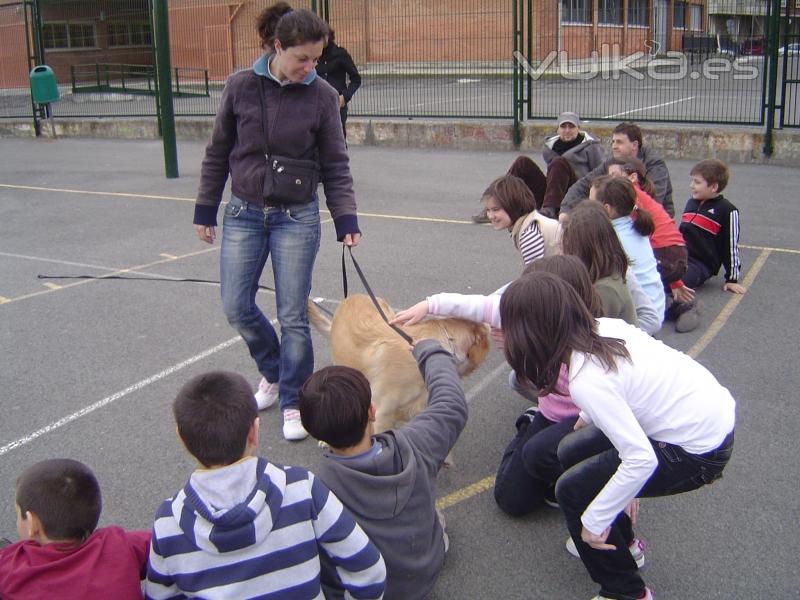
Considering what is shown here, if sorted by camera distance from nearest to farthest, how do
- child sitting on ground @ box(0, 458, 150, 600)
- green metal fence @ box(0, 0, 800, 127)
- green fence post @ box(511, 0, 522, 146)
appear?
child sitting on ground @ box(0, 458, 150, 600) → green fence post @ box(511, 0, 522, 146) → green metal fence @ box(0, 0, 800, 127)

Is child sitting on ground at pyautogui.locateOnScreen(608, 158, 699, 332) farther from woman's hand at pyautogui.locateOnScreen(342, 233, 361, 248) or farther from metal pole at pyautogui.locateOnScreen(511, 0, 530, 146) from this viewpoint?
metal pole at pyautogui.locateOnScreen(511, 0, 530, 146)

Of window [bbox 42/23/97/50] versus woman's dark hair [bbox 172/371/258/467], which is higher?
window [bbox 42/23/97/50]

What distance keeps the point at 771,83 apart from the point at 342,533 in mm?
11329

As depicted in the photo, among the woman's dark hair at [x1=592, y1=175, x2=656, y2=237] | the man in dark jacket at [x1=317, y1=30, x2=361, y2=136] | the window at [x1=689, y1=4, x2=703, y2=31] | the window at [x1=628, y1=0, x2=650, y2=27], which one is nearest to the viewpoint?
the woman's dark hair at [x1=592, y1=175, x2=656, y2=237]

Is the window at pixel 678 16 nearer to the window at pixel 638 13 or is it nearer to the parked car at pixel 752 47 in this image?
the window at pixel 638 13

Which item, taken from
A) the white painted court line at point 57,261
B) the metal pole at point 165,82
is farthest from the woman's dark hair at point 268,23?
the metal pole at point 165,82

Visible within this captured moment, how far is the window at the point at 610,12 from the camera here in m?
22.0

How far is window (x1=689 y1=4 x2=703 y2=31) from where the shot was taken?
2425 centimetres

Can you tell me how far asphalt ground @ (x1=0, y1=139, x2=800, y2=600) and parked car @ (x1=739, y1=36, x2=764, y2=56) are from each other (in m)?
5.63

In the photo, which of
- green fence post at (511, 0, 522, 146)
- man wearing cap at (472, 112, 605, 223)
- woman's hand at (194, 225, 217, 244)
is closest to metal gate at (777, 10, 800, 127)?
green fence post at (511, 0, 522, 146)

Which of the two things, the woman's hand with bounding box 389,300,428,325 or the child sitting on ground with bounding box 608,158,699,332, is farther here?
the child sitting on ground with bounding box 608,158,699,332

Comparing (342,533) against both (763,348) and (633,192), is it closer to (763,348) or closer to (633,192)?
(633,192)

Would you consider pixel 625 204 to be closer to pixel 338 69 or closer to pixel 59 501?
pixel 59 501

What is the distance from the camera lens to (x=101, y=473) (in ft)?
12.3
